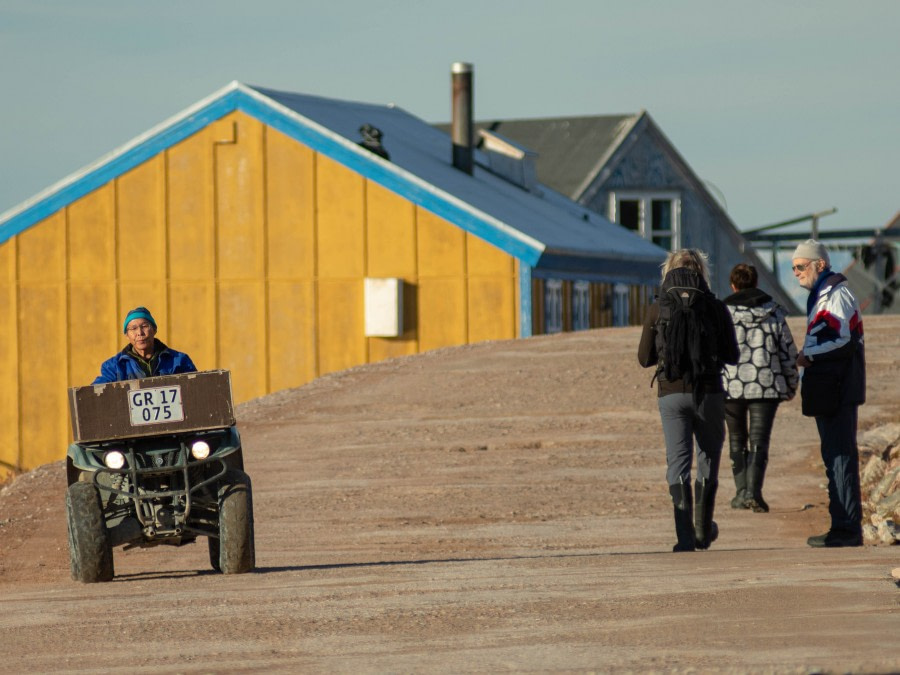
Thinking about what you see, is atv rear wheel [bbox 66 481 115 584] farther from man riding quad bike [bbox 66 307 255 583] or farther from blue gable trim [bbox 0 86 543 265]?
blue gable trim [bbox 0 86 543 265]

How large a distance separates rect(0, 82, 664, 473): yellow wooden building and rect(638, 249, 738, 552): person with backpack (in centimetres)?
2040

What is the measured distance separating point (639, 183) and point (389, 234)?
1963 centimetres

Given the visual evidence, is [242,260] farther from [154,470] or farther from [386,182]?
[154,470]

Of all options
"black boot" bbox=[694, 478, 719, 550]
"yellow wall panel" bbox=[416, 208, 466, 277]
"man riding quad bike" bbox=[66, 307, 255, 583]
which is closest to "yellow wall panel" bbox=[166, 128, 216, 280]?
"yellow wall panel" bbox=[416, 208, 466, 277]

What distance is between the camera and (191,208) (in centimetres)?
3247

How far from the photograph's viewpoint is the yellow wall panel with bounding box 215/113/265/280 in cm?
3212

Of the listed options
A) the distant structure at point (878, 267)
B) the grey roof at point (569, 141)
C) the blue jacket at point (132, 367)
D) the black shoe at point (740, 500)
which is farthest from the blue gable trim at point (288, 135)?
the distant structure at point (878, 267)

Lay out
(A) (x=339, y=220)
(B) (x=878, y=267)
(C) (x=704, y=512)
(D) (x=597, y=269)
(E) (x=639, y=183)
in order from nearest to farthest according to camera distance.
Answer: (C) (x=704, y=512) < (A) (x=339, y=220) < (D) (x=597, y=269) < (E) (x=639, y=183) < (B) (x=878, y=267)

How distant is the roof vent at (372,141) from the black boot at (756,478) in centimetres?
1922

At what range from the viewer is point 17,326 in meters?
32.6

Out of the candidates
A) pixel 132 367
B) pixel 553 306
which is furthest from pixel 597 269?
pixel 132 367

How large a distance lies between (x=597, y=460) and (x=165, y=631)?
406 inches

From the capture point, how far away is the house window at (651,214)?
48.9m

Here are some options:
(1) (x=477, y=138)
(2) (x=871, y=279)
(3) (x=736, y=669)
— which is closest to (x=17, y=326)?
(1) (x=477, y=138)
